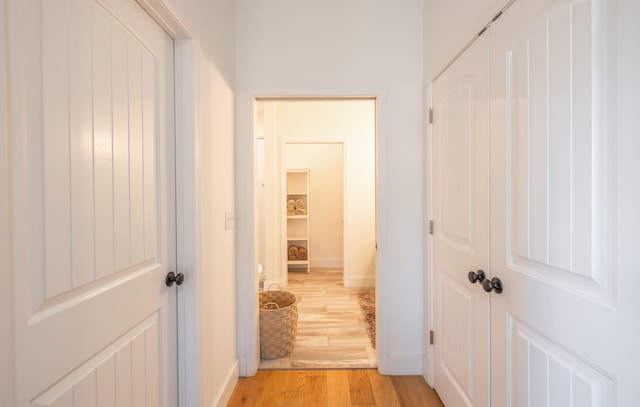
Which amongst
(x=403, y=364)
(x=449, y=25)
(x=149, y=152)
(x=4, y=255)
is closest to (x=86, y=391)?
(x=4, y=255)

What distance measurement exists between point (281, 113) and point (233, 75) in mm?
2191

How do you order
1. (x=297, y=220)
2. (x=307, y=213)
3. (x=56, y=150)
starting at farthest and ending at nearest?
(x=297, y=220) → (x=307, y=213) → (x=56, y=150)

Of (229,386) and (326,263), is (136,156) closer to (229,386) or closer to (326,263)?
(229,386)

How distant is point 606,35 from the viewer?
2.51ft

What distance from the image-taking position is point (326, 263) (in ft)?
18.6

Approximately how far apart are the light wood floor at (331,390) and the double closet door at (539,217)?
0.36m

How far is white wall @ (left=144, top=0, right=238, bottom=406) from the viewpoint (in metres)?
1.40

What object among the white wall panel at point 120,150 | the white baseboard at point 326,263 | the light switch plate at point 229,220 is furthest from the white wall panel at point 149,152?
the white baseboard at point 326,263

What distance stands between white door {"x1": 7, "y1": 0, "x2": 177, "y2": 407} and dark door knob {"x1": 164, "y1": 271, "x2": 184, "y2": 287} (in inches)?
1.1

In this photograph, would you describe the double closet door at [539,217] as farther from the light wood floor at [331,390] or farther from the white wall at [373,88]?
the white wall at [373,88]

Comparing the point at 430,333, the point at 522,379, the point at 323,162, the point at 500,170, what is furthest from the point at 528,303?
the point at 323,162

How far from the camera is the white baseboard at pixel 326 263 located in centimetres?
565

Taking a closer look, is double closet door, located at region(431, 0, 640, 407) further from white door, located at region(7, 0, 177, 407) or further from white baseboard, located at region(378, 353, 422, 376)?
white door, located at region(7, 0, 177, 407)

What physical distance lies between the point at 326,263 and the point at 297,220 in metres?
0.97
